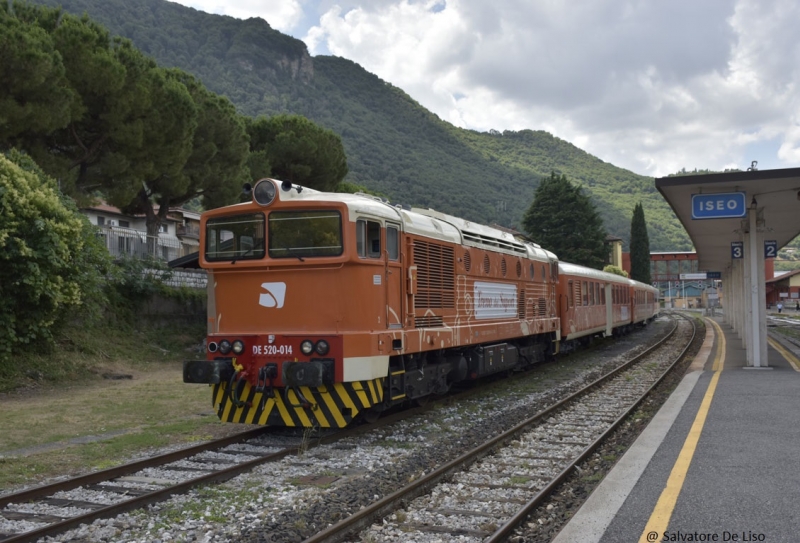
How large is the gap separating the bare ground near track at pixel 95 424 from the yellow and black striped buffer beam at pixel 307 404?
80cm

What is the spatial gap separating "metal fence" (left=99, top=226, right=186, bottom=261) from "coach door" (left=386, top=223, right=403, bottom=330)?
1286 cm

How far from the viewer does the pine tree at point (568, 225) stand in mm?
53812

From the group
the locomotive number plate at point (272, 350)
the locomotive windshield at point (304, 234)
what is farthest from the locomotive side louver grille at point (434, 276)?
the locomotive number plate at point (272, 350)

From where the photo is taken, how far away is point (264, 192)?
913 cm

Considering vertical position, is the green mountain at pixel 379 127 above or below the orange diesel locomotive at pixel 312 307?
above

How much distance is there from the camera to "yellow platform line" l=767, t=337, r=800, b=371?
55.8ft

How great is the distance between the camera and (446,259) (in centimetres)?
1125

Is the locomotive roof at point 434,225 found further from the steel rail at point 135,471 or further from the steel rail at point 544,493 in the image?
the steel rail at point 544,493

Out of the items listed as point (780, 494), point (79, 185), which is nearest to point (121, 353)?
point (79, 185)

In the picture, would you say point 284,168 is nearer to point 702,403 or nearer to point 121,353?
point 121,353

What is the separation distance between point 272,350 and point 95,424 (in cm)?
369

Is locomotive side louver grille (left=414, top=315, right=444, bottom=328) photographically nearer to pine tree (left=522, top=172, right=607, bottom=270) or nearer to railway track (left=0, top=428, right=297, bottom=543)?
railway track (left=0, top=428, right=297, bottom=543)

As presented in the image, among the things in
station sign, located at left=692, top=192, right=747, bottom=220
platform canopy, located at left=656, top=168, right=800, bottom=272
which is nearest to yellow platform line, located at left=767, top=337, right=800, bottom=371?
platform canopy, located at left=656, top=168, right=800, bottom=272

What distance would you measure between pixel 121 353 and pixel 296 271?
35.0ft
